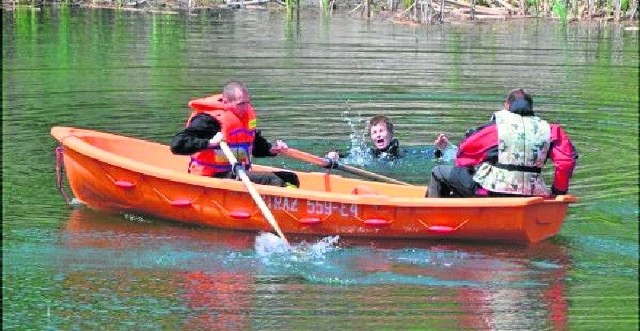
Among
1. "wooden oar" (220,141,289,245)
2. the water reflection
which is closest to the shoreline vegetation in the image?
"wooden oar" (220,141,289,245)

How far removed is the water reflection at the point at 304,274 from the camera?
862cm

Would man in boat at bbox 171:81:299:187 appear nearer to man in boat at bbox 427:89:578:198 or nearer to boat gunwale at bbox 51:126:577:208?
boat gunwale at bbox 51:126:577:208

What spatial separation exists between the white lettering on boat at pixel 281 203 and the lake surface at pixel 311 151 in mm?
272

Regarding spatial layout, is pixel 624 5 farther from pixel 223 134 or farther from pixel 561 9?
pixel 223 134

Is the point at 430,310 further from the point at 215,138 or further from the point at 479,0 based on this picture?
the point at 479,0

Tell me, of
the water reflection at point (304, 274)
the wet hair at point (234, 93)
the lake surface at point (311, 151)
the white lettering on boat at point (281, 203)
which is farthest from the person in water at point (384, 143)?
the water reflection at point (304, 274)

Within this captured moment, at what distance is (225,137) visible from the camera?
1093 cm

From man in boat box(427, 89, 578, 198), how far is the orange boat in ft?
0.55

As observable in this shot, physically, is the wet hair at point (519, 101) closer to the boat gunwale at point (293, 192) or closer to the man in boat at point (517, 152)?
the man in boat at point (517, 152)

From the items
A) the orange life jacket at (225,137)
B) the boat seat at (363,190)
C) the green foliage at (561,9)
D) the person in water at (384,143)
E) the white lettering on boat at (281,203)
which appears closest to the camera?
the white lettering on boat at (281,203)

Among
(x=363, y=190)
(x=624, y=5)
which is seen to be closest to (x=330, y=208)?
(x=363, y=190)

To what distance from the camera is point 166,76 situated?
1898cm

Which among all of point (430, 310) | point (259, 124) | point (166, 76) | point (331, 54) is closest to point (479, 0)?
point (331, 54)

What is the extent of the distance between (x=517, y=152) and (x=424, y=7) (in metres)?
15.8
